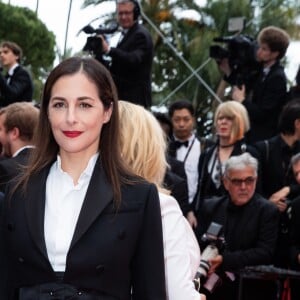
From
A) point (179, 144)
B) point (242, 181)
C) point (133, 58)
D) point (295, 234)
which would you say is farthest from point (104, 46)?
point (295, 234)

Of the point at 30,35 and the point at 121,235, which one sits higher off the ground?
the point at 30,35

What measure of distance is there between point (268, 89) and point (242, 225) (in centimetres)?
202

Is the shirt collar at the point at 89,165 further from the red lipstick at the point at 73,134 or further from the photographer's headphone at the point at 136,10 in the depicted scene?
the photographer's headphone at the point at 136,10

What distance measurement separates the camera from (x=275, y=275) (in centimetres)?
588

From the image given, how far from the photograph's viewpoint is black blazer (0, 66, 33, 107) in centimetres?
859

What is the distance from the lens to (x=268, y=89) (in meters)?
7.58

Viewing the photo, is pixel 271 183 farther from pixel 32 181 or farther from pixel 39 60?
pixel 39 60

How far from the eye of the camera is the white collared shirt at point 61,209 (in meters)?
2.53

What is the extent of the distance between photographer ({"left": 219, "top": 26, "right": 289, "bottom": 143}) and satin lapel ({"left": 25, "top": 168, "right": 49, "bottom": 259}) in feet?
16.5

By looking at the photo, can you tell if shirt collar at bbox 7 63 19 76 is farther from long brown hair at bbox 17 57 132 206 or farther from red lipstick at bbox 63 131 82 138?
red lipstick at bbox 63 131 82 138

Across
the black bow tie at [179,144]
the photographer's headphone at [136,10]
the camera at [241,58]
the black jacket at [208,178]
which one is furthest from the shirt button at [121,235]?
the camera at [241,58]

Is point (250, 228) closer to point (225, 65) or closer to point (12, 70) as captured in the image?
point (225, 65)

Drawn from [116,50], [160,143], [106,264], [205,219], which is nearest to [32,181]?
[106,264]

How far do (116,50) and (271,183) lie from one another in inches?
72.9
